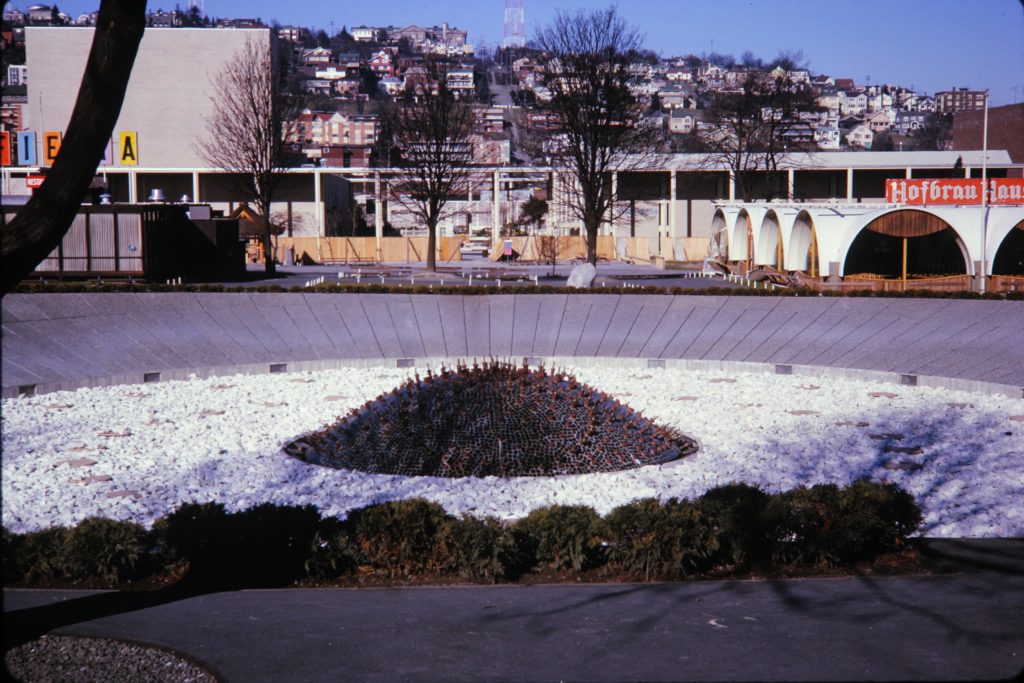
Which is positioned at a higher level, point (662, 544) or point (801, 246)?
point (801, 246)

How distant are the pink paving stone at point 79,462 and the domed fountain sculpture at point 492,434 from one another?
206 centimetres

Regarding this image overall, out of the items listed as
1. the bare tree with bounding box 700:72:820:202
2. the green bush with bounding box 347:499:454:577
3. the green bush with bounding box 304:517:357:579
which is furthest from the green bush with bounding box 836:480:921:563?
the bare tree with bounding box 700:72:820:202

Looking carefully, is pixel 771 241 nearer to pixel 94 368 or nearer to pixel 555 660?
pixel 94 368

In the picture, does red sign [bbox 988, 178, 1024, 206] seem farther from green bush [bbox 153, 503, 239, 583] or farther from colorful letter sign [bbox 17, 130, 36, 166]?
colorful letter sign [bbox 17, 130, 36, 166]

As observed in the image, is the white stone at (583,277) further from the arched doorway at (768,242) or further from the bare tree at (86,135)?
the bare tree at (86,135)

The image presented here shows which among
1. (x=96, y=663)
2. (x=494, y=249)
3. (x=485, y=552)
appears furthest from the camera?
(x=494, y=249)

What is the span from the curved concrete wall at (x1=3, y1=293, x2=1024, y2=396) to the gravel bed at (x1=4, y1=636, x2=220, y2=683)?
10.9 meters

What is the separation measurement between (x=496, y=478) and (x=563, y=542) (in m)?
3.39

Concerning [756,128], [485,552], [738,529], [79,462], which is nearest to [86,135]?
[485,552]

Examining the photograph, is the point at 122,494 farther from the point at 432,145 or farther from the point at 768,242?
the point at 432,145

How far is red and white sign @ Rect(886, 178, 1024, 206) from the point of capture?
30.7 metres

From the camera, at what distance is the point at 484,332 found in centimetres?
2086

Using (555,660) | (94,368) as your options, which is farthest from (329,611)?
(94,368)

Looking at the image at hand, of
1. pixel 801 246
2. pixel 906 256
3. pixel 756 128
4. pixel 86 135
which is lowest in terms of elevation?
pixel 906 256
